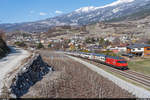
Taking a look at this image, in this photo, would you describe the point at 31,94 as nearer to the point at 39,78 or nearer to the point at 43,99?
the point at 43,99

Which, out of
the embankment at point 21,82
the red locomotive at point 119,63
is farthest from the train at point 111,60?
the embankment at point 21,82

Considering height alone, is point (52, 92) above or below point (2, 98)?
below

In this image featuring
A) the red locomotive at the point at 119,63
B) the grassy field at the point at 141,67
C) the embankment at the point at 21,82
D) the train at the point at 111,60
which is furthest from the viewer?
the train at the point at 111,60

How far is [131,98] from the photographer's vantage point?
15586 millimetres

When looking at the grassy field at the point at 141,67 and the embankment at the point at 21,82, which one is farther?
the grassy field at the point at 141,67

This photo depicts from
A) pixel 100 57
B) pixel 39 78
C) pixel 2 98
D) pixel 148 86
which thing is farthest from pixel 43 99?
pixel 100 57

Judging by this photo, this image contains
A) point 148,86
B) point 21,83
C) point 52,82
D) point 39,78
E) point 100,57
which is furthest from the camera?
point 100,57

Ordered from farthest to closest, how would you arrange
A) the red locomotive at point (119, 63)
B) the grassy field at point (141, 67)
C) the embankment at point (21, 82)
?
the red locomotive at point (119, 63) < the grassy field at point (141, 67) < the embankment at point (21, 82)

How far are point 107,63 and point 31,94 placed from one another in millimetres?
28656

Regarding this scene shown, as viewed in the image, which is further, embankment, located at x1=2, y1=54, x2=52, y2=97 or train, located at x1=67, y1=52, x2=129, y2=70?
train, located at x1=67, y1=52, x2=129, y2=70

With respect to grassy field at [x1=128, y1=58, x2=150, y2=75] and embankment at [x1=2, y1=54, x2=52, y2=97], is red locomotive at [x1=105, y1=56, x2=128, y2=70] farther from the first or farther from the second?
embankment at [x1=2, y1=54, x2=52, y2=97]

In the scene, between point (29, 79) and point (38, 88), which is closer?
point (38, 88)

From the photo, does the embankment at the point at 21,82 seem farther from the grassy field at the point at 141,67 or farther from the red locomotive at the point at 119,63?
the grassy field at the point at 141,67

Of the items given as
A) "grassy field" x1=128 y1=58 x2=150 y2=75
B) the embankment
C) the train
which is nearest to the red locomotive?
the train
